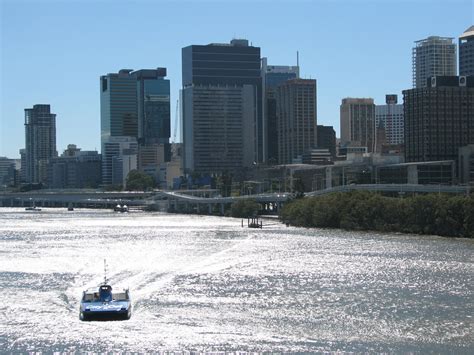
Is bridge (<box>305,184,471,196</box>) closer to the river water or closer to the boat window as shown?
the river water

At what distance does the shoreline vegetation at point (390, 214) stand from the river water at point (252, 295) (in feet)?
18.8

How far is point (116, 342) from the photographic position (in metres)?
48.8

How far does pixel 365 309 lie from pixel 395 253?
33.3 meters

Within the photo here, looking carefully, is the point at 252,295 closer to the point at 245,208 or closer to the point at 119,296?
the point at 119,296

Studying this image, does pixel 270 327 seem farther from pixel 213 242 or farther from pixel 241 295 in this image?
pixel 213 242

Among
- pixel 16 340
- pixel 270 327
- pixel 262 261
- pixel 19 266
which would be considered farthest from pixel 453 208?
pixel 16 340

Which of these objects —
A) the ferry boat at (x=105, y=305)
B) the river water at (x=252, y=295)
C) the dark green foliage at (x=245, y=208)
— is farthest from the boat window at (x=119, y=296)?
the dark green foliage at (x=245, y=208)

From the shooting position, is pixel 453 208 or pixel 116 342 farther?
pixel 453 208

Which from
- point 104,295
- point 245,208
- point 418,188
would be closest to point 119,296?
point 104,295

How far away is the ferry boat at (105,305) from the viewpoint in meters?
55.3

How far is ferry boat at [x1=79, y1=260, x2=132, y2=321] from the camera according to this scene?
55312 millimetres

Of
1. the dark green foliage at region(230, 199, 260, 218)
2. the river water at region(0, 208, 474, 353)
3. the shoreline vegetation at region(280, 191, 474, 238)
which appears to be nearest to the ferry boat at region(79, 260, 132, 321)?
the river water at region(0, 208, 474, 353)

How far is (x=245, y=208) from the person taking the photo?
18850cm

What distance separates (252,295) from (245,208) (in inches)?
4950
